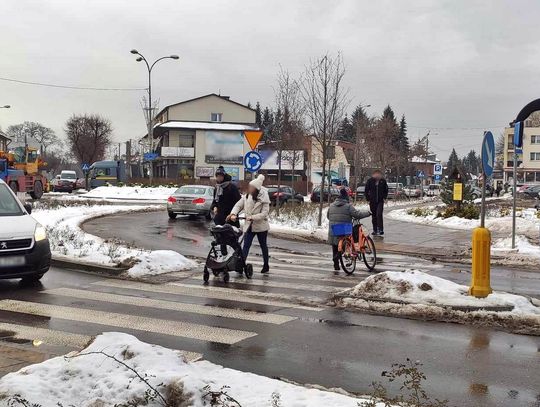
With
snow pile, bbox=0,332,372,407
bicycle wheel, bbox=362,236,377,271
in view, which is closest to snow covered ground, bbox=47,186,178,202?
bicycle wheel, bbox=362,236,377,271

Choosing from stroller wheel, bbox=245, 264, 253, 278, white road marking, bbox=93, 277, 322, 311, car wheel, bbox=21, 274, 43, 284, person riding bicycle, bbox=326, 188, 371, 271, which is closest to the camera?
white road marking, bbox=93, 277, 322, 311

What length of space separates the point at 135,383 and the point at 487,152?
22.5 ft

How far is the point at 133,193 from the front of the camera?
45.6 meters

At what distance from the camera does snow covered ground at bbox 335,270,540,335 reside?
284 inches

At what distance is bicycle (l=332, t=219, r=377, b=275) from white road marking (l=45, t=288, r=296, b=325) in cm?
384

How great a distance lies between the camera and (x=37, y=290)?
8.98 meters

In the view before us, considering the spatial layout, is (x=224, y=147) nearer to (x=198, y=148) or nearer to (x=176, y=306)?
(x=198, y=148)

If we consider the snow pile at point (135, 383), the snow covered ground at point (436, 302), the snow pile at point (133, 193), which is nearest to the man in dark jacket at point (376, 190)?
the snow covered ground at point (436, 302)

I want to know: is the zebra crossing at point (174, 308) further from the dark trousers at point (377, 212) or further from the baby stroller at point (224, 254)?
the dark trousers at point (377, 212)

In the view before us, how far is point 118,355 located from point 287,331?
244 centimetres

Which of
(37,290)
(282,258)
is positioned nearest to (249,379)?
(37,290)

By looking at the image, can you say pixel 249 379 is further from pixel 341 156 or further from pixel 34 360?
pixel 341 156

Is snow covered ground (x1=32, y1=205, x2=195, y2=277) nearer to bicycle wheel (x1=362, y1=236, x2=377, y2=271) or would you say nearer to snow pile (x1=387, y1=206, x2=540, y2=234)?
bicycle wheel (x1=362, y1=236, x2=377, y2=271)

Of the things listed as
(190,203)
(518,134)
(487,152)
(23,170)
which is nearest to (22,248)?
(487,152)
